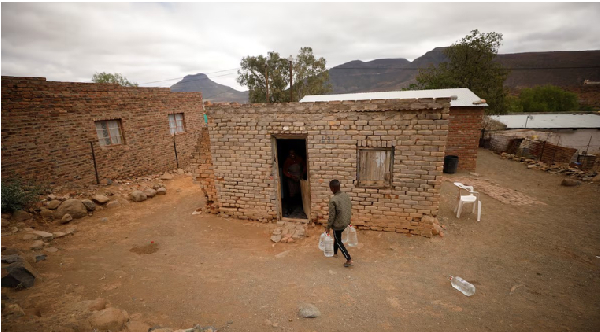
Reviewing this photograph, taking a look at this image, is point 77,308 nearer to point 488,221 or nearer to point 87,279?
point 87,279

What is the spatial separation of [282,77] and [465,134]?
27.0 m

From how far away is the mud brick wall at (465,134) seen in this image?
34.5 feet

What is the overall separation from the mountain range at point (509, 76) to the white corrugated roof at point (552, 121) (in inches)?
358

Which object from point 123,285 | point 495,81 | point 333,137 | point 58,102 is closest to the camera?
point 123,285

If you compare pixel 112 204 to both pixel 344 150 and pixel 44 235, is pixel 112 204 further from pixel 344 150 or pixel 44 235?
pixel 344 150

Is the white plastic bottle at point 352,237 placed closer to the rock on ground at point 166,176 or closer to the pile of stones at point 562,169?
the rock on ground at point 166,176

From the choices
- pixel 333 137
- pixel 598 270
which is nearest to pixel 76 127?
pixel 333 137

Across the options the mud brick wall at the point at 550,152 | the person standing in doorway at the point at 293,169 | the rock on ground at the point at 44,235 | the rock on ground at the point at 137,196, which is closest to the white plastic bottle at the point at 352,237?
the person standing in doorway at the point at 293,169

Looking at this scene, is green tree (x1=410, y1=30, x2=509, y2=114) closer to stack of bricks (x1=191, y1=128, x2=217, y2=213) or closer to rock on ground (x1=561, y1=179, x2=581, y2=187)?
rock on ground (x1=561, y1=179, x2=581, y2=187)

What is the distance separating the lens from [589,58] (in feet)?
229

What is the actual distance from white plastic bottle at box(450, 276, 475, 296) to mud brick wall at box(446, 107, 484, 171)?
29.0 ft

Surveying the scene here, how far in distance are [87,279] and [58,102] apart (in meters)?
7.40

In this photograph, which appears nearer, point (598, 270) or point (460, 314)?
point (460, 314)

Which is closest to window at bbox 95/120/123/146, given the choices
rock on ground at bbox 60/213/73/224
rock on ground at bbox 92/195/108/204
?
rock on ground at bbox 92/195/108/204
